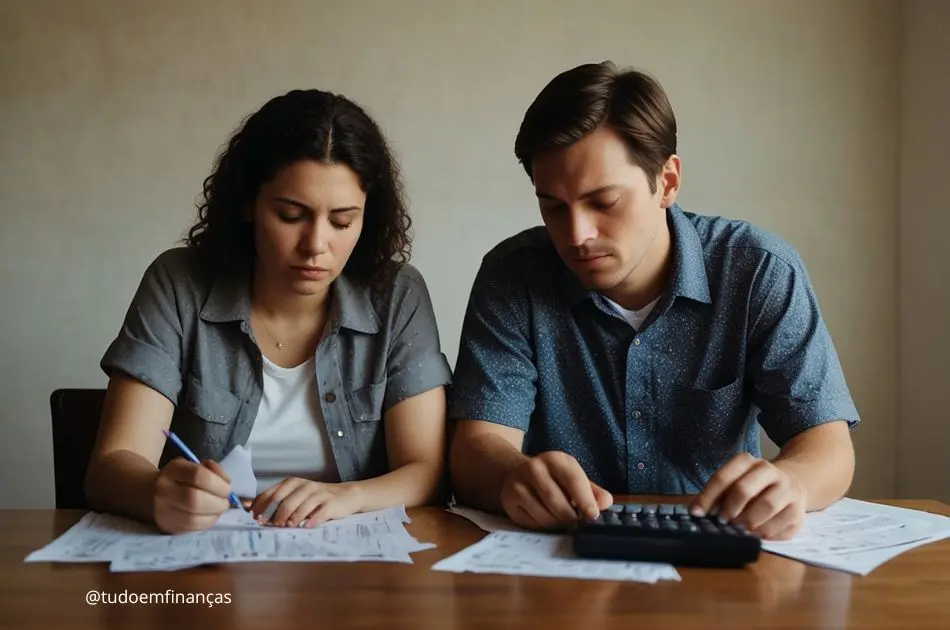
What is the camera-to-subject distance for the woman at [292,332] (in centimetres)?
149

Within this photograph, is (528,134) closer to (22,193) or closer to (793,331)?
(793,331)

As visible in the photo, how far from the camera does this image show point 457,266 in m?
2.76

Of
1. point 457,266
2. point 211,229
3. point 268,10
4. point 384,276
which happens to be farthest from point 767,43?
point 211,229

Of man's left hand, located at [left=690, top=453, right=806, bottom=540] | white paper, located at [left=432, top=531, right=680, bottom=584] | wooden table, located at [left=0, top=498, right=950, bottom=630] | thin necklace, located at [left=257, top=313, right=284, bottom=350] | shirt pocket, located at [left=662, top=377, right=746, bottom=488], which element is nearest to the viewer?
wooden table, located at [left=0, top=498, right=950, bottom=630]

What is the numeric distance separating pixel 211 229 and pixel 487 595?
953 millimetres

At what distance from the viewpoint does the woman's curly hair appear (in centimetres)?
154

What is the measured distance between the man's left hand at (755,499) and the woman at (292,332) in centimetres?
48

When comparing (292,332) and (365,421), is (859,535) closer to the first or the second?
(365,421)

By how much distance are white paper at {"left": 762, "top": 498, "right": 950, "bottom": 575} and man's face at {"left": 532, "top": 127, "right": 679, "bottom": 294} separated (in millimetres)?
463

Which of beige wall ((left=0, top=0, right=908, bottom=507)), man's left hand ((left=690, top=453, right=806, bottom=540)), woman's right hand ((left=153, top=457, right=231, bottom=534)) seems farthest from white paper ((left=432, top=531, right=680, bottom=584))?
beige wall ((left=0, top=0, right=908, bottom=507))

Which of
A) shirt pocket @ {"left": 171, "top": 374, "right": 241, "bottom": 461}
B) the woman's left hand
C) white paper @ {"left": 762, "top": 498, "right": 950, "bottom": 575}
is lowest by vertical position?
white paper @ {"left": 762, "top": 498, "right": 950, "bottom": 575}

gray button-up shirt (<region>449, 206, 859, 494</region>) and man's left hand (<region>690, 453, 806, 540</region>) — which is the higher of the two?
gray button-up shirt (<region>449, 206, 859, 494</region>)

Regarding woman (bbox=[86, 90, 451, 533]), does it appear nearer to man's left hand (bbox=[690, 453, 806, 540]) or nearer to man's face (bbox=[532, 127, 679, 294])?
man's face (bbox=[532, 127, 679, 294])

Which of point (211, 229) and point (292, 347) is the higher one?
point (211, 229)
